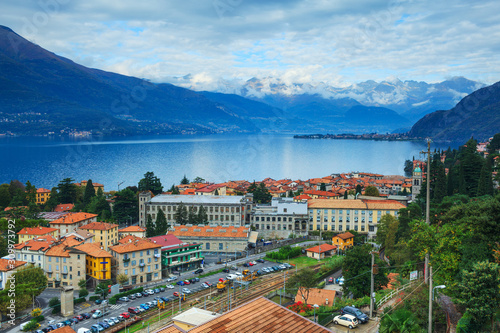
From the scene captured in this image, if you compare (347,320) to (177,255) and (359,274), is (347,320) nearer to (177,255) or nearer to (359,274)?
(359,274)

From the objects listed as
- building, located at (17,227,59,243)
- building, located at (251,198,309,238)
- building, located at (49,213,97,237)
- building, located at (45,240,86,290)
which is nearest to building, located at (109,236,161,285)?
building, located at (45,240,86,290)

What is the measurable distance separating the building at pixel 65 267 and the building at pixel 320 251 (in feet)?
79.2

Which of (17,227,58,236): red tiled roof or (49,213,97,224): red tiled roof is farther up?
(49,213,97,224): red tiled roof

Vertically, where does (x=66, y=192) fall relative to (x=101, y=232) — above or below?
above

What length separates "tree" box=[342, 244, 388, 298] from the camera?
27.8 metres

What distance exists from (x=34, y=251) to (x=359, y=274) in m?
30.6

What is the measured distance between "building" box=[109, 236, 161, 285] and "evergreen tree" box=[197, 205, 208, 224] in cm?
1579

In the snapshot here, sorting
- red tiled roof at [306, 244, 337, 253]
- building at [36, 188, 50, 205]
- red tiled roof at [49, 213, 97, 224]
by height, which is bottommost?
red tiled roof at [306, 244, 337, 253]

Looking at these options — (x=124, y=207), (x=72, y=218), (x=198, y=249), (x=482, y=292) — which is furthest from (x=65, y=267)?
(x=482, y=292)

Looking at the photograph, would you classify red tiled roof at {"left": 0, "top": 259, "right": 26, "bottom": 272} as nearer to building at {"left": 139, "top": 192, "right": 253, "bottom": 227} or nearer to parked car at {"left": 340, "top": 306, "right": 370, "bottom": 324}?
building at {"left": 139, "top": 192, "right": 253, "bottom": 227}

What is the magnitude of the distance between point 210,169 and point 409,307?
403 ft

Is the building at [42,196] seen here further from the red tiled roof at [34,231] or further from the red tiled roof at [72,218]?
the red tiled roof at [34,231]

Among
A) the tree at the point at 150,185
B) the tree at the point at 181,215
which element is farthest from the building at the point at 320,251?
the tree at the point at 150,185

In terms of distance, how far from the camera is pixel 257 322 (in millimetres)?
12383
